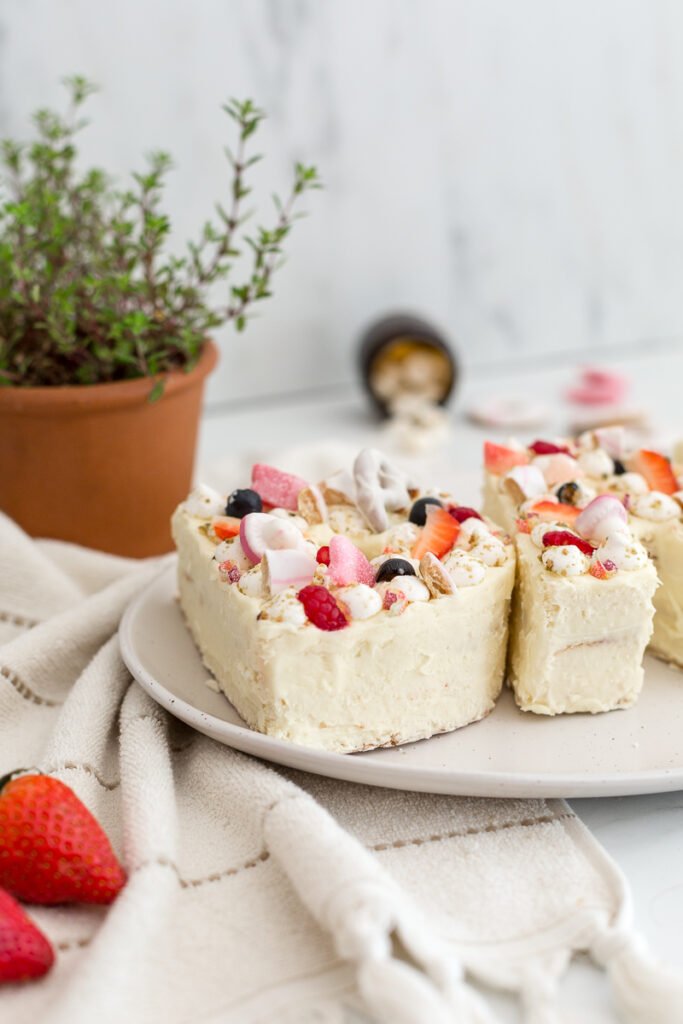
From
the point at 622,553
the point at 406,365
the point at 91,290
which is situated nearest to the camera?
the point at 622,553

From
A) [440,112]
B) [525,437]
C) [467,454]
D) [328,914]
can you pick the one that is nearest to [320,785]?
[328,914]

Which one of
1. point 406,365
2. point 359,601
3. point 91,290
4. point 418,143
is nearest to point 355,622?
point 359,601

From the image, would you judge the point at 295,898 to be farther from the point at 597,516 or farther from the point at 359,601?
the point at 597,516

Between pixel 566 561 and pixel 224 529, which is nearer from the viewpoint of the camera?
pixel 566 561

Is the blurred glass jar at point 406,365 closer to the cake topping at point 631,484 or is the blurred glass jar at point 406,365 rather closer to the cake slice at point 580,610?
the cake topping at point 631,484

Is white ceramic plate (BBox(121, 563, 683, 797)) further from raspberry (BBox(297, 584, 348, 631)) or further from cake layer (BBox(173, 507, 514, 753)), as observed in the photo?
raspberry (BBox(297, 584, 348, 631))

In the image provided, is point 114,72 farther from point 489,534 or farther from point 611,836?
point 611,836
